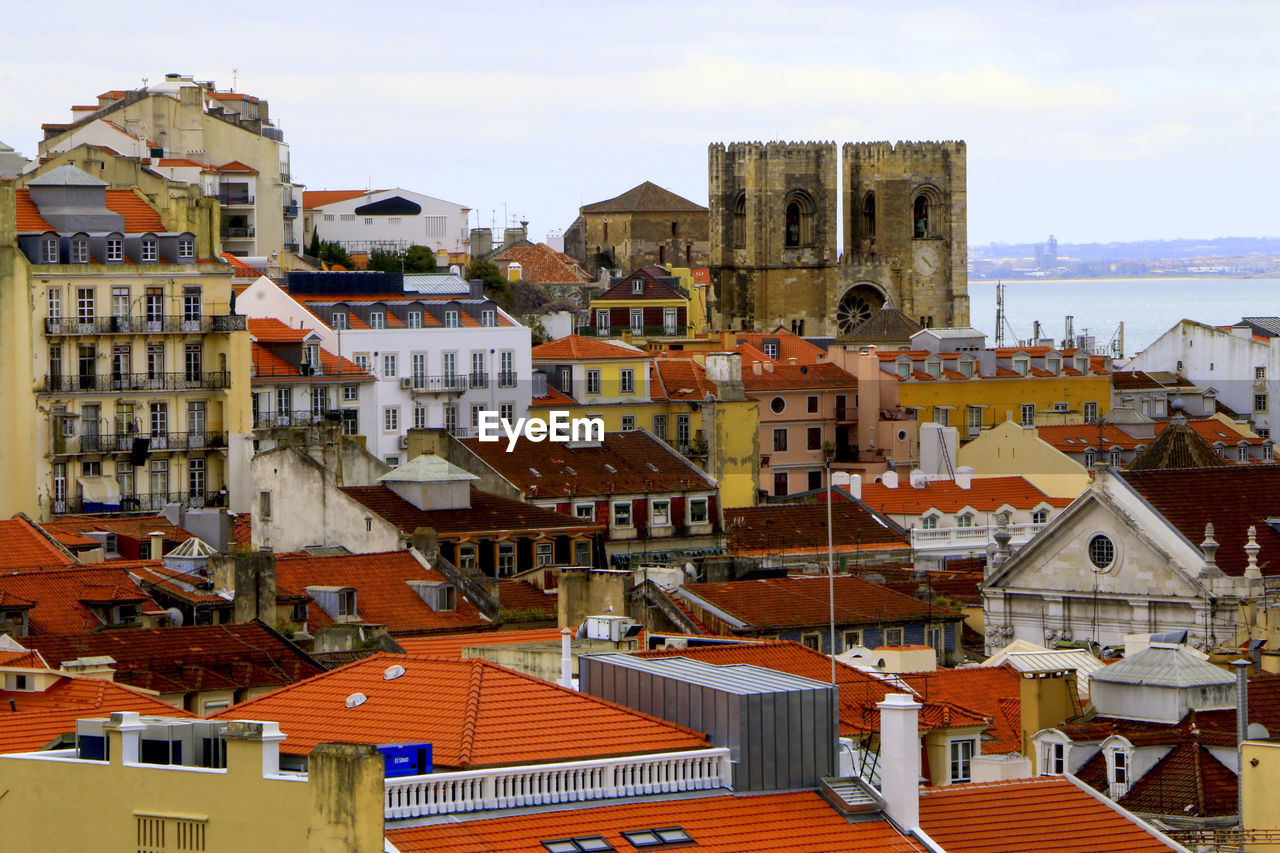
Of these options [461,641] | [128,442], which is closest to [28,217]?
[128,442]

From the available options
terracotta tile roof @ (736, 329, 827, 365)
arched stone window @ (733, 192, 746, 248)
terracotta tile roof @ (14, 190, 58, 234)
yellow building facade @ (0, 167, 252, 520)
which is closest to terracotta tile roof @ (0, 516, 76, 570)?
yellow building facade @ (0, 167, 252, 520)

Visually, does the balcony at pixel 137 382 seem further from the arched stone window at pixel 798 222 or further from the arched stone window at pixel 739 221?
the arched stone window at pixel 739 221

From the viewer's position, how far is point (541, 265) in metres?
174

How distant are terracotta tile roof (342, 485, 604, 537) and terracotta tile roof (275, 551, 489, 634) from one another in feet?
16.6

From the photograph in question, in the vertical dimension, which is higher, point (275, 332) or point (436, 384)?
point (275, 332)

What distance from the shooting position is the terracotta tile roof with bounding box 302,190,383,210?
162m

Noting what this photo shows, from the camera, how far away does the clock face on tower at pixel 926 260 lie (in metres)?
183

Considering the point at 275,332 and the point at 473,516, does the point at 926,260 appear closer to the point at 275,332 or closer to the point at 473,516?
the point at 275,332

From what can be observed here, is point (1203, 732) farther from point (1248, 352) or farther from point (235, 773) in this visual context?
point (1248, 352)

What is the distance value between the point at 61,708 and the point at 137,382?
4780cm

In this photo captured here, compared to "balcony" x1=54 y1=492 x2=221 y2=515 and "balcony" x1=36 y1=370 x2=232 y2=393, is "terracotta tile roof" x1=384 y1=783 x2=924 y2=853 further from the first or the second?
"balcony" x1=36 y1=370 x2=232 y2=393

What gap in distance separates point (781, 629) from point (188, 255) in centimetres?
3307

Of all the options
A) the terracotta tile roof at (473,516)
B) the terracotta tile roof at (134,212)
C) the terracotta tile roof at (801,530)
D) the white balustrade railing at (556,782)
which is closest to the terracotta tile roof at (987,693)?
the white balustrade railing at (556,782)

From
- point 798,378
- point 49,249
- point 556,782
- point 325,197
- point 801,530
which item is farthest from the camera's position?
point 325,197
